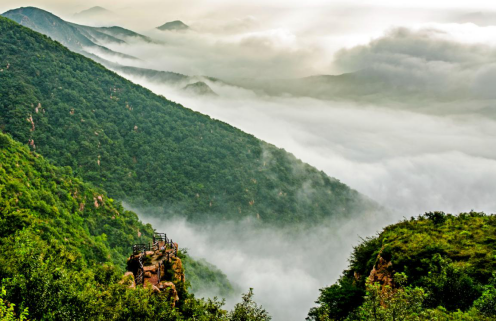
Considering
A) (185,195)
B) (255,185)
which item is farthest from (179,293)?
(255,185)

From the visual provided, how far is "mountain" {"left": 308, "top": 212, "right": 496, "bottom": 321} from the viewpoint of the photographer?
2384 centimetres

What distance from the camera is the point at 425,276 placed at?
3550cm

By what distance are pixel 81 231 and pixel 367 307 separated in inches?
2321

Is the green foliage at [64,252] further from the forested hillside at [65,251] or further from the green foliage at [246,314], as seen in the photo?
the green foliage at [246,314]

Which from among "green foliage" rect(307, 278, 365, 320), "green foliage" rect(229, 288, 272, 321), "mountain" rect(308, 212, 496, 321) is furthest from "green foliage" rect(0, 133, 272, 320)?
"green foliage" rect(307, 278, 365, 320)

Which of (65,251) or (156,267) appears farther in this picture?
(156,267)

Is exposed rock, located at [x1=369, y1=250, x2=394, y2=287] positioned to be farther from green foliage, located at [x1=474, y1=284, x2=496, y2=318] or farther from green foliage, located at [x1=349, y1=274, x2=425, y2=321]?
green foliage, located at [x1=349, y1=274, x2=425, y2=321]

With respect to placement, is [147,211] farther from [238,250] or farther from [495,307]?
[495,307]

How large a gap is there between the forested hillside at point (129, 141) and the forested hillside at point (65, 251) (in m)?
27.3

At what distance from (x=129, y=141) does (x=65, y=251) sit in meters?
113

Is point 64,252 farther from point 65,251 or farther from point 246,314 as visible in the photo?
point 246,314

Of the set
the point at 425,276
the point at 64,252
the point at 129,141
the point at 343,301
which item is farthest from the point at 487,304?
the point at 129,141

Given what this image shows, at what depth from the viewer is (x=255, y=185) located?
593 ft

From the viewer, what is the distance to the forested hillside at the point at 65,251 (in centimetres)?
2433
